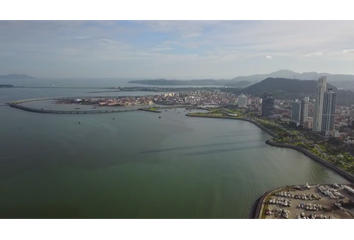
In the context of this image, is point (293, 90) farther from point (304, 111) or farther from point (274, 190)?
point (274, 190)

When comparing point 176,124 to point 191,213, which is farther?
point 176,124

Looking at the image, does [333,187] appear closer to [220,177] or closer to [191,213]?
[220,177]

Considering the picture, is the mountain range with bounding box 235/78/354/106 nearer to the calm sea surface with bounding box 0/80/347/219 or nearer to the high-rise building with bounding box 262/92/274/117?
the high-rise building with bounding box 262/92/274/117

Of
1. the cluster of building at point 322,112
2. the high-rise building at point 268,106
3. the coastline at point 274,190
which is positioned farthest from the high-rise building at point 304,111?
the high-rise building at point 268,106

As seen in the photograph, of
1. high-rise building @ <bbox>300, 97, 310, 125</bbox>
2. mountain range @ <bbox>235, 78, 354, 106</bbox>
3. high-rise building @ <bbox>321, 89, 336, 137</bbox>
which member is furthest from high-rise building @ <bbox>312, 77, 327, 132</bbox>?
mountain range @ <bbox>235, 78, 354, 106</bbox>

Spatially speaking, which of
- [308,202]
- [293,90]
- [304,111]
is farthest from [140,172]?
[293,90]

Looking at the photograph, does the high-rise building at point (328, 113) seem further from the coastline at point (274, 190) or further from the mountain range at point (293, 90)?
the mountain range at point (293, 90)
